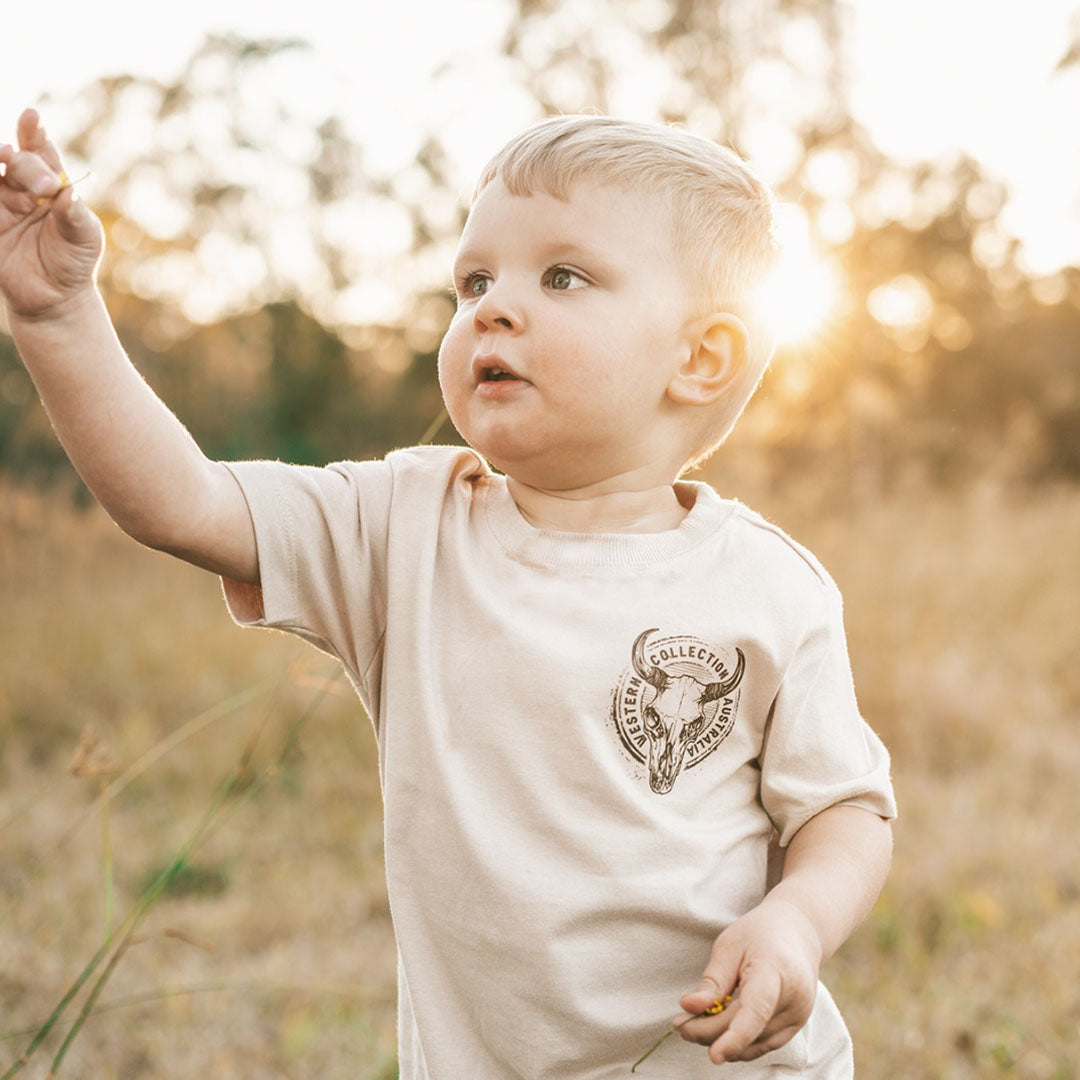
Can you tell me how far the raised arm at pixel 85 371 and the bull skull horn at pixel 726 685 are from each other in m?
0.54

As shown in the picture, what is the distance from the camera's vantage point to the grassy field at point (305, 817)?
8.91 ft

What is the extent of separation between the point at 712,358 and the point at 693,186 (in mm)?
189

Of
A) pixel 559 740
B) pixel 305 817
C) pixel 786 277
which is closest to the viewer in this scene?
pixel 559 740

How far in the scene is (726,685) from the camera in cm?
141

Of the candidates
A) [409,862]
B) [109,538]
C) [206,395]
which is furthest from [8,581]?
[409,862]

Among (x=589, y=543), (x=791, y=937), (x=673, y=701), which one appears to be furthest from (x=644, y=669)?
(x=791, y=937)

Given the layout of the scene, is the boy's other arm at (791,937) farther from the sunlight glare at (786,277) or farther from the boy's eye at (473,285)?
the boy's eye at (473,285)

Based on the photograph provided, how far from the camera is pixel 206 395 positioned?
28.7 ft

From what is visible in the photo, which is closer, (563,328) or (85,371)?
(85,371)

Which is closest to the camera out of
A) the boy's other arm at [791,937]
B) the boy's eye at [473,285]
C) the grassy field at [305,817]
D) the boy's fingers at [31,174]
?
the boy's fingers at [31,174]

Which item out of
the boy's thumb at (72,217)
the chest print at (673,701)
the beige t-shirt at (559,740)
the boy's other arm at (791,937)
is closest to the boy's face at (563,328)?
the beige t-shirt at (559,740)

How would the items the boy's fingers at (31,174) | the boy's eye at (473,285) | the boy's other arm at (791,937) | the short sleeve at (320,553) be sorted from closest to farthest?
1. the boy's fingers at (31,174)
2. the boy's other arm at (791,937)
3. the short sleeve at (320,553)
4. the boy's eye at (473,285)

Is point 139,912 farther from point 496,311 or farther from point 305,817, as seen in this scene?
point 305,817

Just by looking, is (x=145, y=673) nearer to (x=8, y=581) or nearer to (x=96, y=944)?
(x=8, y=581)
